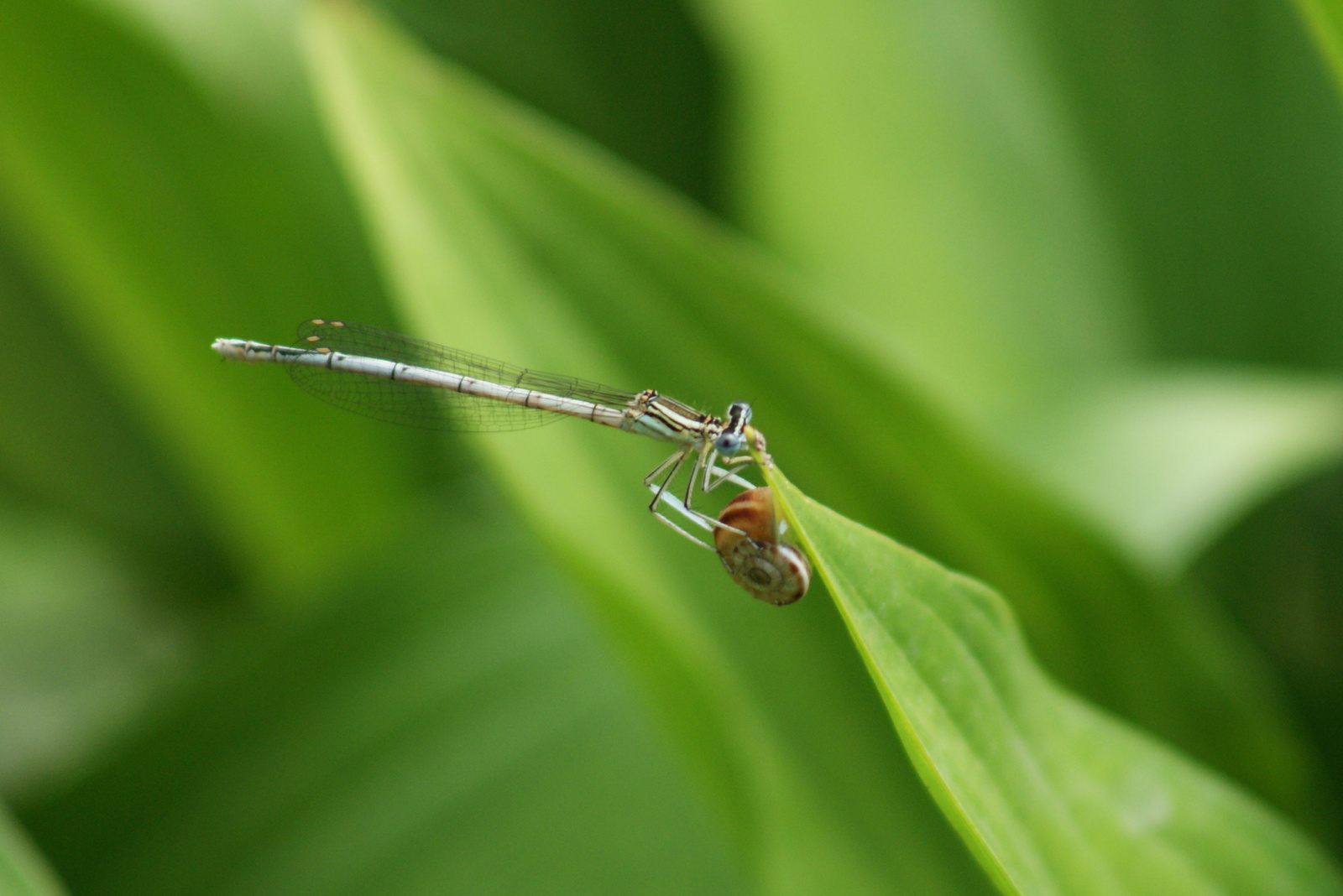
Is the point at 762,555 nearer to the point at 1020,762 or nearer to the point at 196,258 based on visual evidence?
the point at 1020,762

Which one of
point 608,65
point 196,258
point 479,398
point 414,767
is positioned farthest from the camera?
point 608,65

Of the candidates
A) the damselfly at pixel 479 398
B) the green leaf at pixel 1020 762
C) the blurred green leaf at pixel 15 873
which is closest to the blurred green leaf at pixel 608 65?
the damselfly at pixel 479 398

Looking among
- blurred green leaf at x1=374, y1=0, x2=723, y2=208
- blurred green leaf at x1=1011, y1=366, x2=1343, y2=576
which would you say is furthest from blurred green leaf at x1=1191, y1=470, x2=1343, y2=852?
blurred green leaf at x1=374, y1=0, x2=723, y2=208

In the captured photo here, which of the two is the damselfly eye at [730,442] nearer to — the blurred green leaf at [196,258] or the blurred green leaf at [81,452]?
the blurred green leaf at [196,258]

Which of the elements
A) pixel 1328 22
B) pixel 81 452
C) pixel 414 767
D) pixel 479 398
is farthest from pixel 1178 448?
pixel 81 452

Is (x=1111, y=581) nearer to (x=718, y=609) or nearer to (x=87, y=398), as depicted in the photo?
(x=718, y=609)

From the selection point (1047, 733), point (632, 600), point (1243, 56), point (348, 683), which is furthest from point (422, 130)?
point (1243, 56)
